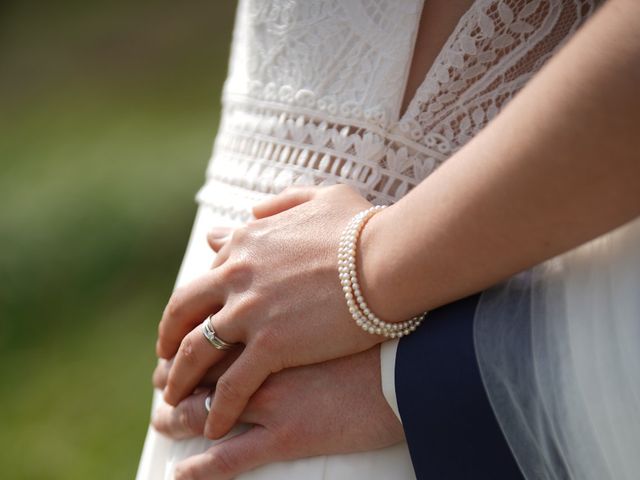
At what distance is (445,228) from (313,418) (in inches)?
12.8

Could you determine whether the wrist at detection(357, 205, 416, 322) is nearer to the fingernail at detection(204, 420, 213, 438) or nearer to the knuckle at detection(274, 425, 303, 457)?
the knuckle at detection(274, 425, 303, 457)

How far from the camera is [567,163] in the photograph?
85cm

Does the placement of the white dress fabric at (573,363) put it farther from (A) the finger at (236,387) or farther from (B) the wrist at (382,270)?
(A) the finger at (236,387)

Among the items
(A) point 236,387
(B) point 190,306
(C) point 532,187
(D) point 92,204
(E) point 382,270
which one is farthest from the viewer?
(D) point 92,204

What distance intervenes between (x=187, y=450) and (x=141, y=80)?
6.23 meters

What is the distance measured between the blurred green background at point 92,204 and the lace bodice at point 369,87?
90.9 inches

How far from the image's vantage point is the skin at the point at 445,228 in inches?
32.7

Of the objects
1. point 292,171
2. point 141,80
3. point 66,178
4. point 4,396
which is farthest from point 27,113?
point 292,171

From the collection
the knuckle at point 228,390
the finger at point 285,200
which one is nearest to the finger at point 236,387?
the knuckle at point 228,390

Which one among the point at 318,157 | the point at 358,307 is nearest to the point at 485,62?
the point at 318,157

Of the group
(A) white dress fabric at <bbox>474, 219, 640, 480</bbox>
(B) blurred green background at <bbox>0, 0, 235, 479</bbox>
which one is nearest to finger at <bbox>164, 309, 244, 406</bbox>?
(A) white dress fabric at <bbox>474, 219, 640, 480</bbox>

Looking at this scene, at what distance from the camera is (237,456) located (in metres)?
1.10

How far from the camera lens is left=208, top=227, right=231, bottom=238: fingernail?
50.0 inches

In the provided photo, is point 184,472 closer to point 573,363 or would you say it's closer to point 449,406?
point 449,406
